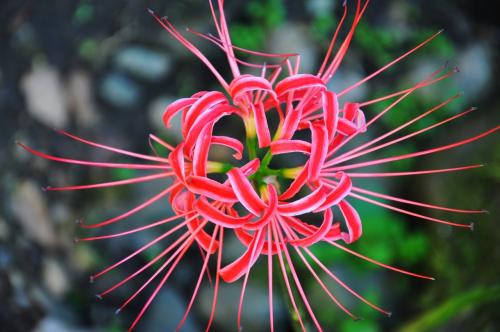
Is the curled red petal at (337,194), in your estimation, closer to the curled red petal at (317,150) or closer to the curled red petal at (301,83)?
the curled red petal at (317,150)

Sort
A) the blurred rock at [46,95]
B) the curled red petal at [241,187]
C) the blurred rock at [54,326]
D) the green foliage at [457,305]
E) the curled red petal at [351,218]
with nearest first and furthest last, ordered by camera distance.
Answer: the curled red petal at [241,187]
the curled red petal at [351,218]
the green foliage at [457,305]
the blurred rock at [54,326]
the blurred rock at [46,95]

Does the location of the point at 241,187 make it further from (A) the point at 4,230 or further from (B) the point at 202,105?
(A) the point at 4,230

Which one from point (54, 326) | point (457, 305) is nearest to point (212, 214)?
point (457, 305)

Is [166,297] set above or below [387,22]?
below

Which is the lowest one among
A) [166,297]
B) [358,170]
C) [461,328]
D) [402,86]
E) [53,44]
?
[166,297]

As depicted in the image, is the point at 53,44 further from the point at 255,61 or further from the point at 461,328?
the point at 461,328

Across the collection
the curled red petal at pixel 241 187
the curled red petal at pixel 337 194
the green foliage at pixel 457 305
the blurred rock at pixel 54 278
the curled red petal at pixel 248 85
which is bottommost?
the blurred rock at pixel 54 278

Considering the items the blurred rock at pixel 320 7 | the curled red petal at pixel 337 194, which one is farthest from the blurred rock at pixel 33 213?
the curled red petal at pixel 337 194

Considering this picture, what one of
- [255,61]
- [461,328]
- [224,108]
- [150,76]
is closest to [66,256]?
[150,76]
